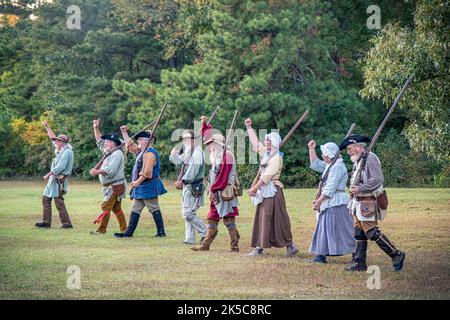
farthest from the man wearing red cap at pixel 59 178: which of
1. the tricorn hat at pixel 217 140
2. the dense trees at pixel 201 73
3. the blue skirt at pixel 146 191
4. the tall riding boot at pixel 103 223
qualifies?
the dense trees at pixel 201 73

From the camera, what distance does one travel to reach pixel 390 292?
10.7 m

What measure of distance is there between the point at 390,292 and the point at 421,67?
6.19 metres

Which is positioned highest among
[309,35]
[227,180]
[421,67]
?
[309,35]

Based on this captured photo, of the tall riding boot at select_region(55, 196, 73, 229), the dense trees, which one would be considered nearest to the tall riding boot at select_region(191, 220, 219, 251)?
the tall riding boot at select_region(55, 196, 73, 229)

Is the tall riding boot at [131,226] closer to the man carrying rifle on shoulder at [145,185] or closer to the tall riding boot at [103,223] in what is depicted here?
the man carrying rifle on shoulder at [145,185]

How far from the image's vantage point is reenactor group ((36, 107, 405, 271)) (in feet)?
40.0

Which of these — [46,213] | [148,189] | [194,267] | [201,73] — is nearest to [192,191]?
[148,189]

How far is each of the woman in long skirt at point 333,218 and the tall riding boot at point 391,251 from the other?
968 millimetres

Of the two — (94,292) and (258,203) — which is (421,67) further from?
(94,292)

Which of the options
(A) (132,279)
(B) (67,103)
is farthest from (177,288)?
(B) (67,103)

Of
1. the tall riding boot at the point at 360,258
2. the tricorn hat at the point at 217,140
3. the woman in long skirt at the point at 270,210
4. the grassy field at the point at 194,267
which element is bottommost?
the grassy field at the point at 194,267

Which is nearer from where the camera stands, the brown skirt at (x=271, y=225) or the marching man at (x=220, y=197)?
the brown skirt at (x=271, y=225)

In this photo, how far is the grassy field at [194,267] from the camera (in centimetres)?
1077

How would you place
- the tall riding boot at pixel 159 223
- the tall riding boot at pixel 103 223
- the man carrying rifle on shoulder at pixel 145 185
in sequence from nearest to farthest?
1. the man carrying rifle on shoulder at pixel 145 185
2. the tall riding boot at pixel 159 223
3. the tall riding boot at pixel 103 223
